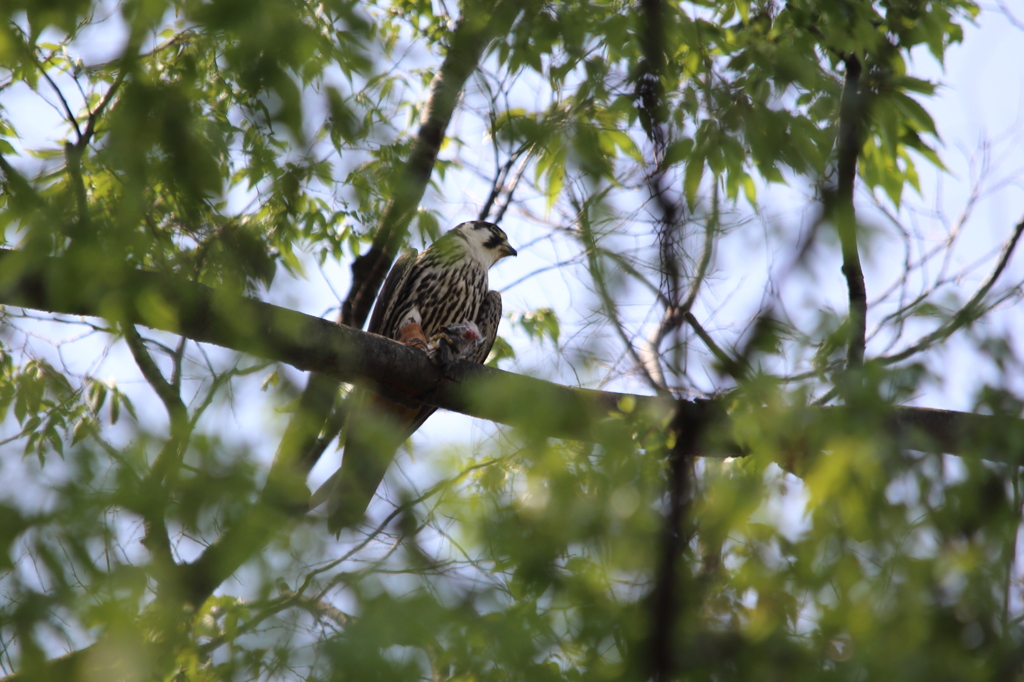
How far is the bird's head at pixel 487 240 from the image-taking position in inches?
199

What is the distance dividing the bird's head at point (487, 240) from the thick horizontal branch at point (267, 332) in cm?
238

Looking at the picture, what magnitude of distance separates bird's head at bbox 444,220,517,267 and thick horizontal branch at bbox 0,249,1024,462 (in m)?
2.38

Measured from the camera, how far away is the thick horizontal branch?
3.84 ft

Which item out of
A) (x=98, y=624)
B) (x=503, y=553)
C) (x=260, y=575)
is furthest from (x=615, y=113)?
(x=98, y=624)

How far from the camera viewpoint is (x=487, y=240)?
513cm

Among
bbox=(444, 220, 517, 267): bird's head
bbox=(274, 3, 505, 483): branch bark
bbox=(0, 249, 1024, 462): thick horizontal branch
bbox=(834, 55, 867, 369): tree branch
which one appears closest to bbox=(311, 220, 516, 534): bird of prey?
bbox=(444, 220, 517, 267): bird's head

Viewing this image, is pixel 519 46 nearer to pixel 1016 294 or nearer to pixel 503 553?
Answer: pixel 503 553

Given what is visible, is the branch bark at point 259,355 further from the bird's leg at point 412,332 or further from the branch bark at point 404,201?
the bird's leg at point 412,332

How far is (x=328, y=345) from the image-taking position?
8.67 feet

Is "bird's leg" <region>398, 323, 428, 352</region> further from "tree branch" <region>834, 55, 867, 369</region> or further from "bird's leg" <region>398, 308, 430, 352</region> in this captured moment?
"tree branch" <region>834, 55, 867, 369</region>

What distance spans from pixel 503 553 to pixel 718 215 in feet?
2.86

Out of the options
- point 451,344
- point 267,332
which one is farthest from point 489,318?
point 267,332

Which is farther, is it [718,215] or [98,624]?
[718,215]

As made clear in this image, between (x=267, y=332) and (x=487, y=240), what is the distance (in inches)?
128
